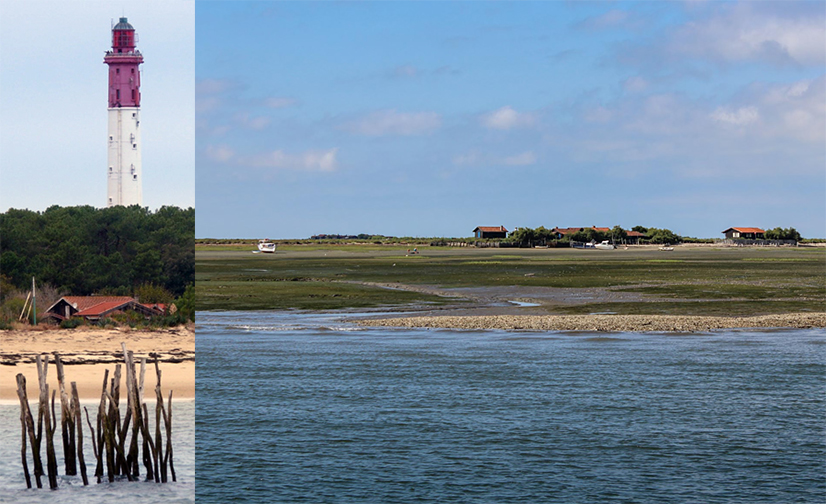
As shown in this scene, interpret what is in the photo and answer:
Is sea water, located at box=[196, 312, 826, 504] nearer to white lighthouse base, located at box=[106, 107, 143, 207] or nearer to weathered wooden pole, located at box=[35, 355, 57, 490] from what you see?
weathered wooden pole, located at box=[35, 355, 57, 490]

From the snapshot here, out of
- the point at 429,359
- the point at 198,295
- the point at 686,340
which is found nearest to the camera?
the point at 429,359

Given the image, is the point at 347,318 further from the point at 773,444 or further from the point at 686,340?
the point at 773,444

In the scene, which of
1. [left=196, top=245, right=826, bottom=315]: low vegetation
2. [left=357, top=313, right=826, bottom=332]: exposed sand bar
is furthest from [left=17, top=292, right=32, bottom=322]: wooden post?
[left=357, top=313, right=826, bottom=332]: exposed sand bar

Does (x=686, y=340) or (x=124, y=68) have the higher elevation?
(x=124, y=68)

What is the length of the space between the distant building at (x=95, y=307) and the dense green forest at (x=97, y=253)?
17.3 feet

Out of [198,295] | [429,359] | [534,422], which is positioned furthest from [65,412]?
[198,295]

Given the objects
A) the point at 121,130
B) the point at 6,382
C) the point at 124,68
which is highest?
the point at 124,68

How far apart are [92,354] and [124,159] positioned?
209 feet

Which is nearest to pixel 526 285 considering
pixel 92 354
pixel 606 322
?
pixel 606 322

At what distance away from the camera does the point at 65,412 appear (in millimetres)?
22422

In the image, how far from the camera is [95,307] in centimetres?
6850

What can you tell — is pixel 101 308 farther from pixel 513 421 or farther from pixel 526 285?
pixel 513 421

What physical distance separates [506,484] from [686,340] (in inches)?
1049

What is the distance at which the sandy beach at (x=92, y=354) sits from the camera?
43062 millimetres
